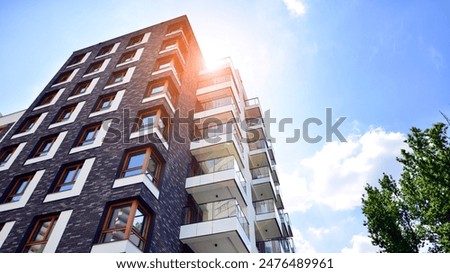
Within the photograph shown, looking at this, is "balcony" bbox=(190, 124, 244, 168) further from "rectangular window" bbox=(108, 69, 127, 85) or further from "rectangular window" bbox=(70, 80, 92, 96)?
"rectangular window" bbox=(70, 80, 92, 96)

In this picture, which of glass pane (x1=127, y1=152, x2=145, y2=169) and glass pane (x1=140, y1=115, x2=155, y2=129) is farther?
glass pane (x1=140, y1=115, x2=155, y2=129)

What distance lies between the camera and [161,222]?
11.3 metres

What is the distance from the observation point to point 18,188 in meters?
13.3

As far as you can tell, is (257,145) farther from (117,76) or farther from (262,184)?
(117,76)

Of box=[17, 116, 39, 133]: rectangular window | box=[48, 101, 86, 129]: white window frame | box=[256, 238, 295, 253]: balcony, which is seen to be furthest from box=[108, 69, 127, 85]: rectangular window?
box=[256, 238, 295, 253]: balcony

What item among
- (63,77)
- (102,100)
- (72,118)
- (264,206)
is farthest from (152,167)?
(63,77)

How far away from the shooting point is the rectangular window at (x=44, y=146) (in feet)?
48.1

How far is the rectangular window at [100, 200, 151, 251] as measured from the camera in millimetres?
9641

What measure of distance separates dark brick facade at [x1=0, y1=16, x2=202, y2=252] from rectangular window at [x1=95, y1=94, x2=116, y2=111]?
329mm

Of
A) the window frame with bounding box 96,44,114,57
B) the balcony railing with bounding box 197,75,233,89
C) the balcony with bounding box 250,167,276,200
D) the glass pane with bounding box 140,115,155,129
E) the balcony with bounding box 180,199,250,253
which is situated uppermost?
the window frame with bounding box 96,44,114,57

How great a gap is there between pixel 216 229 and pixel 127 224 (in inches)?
167
